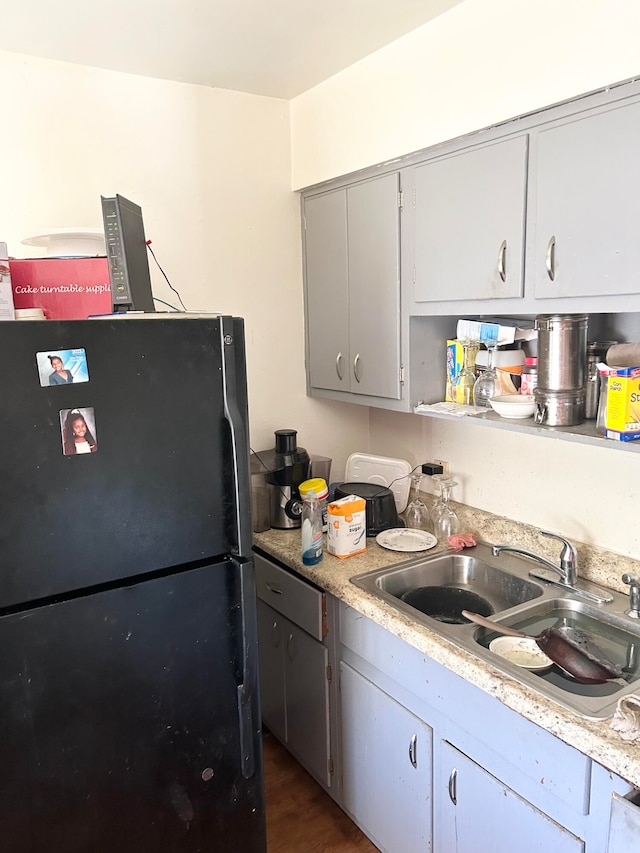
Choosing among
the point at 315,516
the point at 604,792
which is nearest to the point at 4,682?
the point at 315,516

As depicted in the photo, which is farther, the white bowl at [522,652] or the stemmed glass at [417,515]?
the stemmed glass at [417,515]

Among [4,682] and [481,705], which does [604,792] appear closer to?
[481,705]

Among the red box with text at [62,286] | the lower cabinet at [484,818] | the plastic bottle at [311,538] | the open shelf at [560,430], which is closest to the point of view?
the lower cabinet at [484,818]

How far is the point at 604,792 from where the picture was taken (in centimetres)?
117

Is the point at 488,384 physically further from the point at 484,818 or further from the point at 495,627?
the point at 484,818

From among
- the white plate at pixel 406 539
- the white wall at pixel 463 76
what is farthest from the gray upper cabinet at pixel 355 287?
the white plate at pixel 406 539

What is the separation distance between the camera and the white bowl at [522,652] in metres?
1.49

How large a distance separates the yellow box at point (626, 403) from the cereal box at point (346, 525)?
32.5 inches

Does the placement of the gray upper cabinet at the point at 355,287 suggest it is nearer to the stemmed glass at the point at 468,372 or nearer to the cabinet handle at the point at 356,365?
the cabinet handle at the point at 356,365

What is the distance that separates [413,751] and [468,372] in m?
1.06

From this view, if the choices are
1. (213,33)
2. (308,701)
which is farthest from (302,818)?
(213,33)

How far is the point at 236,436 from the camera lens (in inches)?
55.4

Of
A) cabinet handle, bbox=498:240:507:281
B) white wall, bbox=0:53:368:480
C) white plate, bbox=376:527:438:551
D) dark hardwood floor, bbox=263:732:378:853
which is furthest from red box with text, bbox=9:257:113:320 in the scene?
dark hardwood floor, bbox=263:732:378:853

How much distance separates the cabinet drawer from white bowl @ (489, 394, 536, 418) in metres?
0.76
